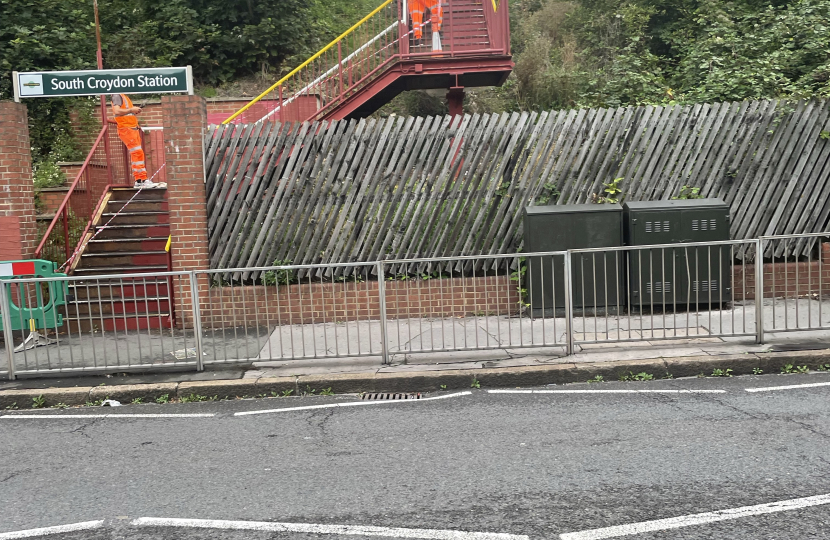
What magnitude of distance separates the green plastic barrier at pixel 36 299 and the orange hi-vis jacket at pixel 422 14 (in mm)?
8275

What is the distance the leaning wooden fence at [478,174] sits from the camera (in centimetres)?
1016

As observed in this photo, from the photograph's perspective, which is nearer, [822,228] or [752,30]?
[822,228]

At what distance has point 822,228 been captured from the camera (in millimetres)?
10164

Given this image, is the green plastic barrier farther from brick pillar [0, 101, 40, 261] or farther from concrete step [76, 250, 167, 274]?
concrete step [76, 250, 167, 274]

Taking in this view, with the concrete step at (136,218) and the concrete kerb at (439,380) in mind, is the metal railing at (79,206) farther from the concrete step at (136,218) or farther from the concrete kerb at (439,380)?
the concrete kerb at (439,380)

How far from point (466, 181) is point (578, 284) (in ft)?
6.90

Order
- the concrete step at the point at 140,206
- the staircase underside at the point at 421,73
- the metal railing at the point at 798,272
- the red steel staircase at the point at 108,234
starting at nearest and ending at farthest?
the metal railing at the point at 798,272 < the red steel staircase at the point at 108,234 < the concrete step at the point at 140,206 < the staircase underside at the point at 421,73

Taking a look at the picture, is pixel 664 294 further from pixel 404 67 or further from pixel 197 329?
pixel 404 67

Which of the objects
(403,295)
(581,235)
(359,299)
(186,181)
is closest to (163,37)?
(186,181)

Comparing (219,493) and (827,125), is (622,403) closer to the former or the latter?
(219,493)

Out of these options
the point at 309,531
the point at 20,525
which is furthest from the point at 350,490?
the point at 20,525

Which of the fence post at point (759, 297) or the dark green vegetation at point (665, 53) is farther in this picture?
the dark green vegetation at point (665, 53)

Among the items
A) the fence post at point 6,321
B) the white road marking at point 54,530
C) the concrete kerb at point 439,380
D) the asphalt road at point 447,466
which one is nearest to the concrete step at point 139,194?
the fence post at point 6,321

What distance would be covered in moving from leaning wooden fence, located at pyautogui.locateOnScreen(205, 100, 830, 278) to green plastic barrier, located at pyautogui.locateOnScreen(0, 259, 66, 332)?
6.89ft
